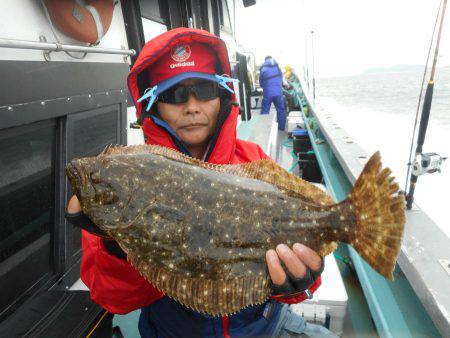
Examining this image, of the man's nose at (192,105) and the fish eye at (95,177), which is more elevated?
the man's nose at (192,105)

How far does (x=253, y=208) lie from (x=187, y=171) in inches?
15.5

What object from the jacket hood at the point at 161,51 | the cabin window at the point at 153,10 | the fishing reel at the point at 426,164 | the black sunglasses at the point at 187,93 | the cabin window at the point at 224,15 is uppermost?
the cabin window at the point at 224,15

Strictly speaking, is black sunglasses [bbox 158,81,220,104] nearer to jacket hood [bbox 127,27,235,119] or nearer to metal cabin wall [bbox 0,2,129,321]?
jacket hood [bbox 127,27,235,119]

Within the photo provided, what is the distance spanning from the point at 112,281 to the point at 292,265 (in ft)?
3.64

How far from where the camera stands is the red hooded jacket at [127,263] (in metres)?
1.81

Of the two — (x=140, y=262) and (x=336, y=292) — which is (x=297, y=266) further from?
(x=336, y=292)

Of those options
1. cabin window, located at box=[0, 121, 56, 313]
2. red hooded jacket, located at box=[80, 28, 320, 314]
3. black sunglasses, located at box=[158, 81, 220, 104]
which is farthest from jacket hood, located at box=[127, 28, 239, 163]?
cabin window, located at box=[0, 121, 56, 313]

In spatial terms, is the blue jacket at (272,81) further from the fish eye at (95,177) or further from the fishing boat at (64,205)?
the fish eye at (95,177)

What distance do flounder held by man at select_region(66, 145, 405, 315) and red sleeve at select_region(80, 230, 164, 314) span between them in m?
0.32

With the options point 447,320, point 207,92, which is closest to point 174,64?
point 207,92

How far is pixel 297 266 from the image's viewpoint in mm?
1509

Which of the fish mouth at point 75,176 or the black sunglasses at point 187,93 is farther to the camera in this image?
the black sunglasses at point 187,93

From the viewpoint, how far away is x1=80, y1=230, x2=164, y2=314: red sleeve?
177cm

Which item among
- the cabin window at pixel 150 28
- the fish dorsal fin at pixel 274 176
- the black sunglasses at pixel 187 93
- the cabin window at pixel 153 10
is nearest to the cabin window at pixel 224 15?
the cabin window at pixel 153 10
